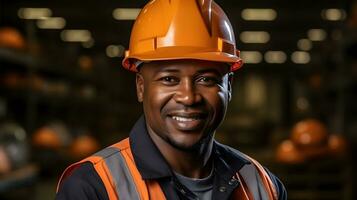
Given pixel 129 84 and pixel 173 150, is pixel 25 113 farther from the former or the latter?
pixel 129 84

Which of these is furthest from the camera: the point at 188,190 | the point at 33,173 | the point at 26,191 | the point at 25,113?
the point at 25,113

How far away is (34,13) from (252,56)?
15468 mm

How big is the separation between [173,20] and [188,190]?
705mm

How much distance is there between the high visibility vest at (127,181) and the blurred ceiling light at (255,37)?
17.8 m

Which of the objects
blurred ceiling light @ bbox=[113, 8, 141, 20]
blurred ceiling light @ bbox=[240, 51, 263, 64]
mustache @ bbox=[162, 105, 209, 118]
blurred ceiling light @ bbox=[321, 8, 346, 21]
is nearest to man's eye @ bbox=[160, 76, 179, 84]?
mustache @ bbox=[162, 105, 209, 118]

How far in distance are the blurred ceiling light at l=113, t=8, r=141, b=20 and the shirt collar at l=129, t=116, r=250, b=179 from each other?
39.3 feet

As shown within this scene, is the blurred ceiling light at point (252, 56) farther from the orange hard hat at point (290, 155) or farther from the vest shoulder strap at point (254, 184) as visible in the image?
the vest shoulder strap at point (254, 184)

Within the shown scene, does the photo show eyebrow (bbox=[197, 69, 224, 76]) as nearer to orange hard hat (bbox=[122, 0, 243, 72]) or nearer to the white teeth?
orange hard hat (bbox=[122, 0, 243, 72])

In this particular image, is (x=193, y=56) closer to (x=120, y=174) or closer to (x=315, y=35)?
(x=120, y=174)

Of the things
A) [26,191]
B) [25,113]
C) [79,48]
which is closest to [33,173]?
[26,191]

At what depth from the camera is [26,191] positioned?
974 centimetres

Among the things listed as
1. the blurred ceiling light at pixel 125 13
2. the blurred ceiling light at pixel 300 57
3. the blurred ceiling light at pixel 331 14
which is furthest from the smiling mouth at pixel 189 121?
the blurred ceiling light at pixel 300 57

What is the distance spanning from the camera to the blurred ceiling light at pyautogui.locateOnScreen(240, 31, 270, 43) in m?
20.5

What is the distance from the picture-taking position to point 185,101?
2.48 meters
